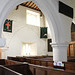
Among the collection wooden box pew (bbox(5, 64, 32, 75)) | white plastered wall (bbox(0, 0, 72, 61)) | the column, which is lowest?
wooden box pew (bbox(5, 64, 32, 75))

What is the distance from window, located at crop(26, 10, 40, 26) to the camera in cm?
1312

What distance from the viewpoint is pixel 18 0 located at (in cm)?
365

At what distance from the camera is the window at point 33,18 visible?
13.1 metres

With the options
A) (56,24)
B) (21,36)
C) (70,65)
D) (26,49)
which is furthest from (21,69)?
(26,49)

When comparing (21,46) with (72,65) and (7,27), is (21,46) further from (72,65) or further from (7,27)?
(72,65)

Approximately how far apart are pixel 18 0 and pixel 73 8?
262cm

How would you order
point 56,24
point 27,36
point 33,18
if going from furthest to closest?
1. point 33,18
2. point 27,36
3. point 56,24

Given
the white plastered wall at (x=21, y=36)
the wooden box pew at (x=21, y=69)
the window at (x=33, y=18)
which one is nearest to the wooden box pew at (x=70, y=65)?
the wooden box pew at (x=21, y=69)

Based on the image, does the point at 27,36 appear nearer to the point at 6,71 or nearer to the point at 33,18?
the point at 33,18

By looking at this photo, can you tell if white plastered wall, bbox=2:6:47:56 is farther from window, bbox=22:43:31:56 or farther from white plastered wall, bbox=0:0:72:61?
white plastered wall, bbox=0:0:72:61

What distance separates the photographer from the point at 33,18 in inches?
533

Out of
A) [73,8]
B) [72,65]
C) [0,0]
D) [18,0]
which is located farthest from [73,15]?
[0,0]

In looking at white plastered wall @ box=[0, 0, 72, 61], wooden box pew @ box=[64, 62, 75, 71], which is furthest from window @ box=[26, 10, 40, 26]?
wooden box pew @ box=[64, 62, 75, 71]

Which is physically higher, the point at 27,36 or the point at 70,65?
the point at 27,36
